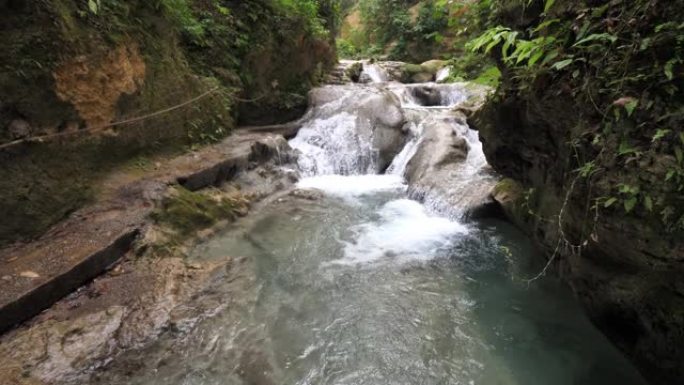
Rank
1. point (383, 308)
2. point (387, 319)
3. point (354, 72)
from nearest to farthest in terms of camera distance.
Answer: point (387, 319), point (383, 308), point (354, 72)

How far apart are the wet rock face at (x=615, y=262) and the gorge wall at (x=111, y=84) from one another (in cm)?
447

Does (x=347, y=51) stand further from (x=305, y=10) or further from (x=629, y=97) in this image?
(x=629, y=97)

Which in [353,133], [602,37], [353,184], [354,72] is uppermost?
[602,37]

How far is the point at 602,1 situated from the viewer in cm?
256

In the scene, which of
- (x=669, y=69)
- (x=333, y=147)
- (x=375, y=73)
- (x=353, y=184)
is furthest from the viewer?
(x=375, y=73)

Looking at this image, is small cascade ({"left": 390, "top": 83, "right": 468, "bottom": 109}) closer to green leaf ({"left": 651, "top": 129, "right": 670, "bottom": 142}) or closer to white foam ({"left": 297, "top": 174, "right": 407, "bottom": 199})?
white foam ({"left": 297, "top": 174, "right": 407, "bottom": 199})

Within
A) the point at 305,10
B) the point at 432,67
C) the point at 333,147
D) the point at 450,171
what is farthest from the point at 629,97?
the point at 432,67

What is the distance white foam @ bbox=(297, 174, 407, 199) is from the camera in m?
7.60

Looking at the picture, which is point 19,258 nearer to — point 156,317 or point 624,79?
point 156,317

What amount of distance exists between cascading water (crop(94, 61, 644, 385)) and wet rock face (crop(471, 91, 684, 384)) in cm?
61

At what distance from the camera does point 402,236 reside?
18.5 ft

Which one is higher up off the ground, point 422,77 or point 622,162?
point 622,162

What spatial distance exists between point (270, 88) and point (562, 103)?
7538mm

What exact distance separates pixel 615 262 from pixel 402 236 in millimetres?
3209
